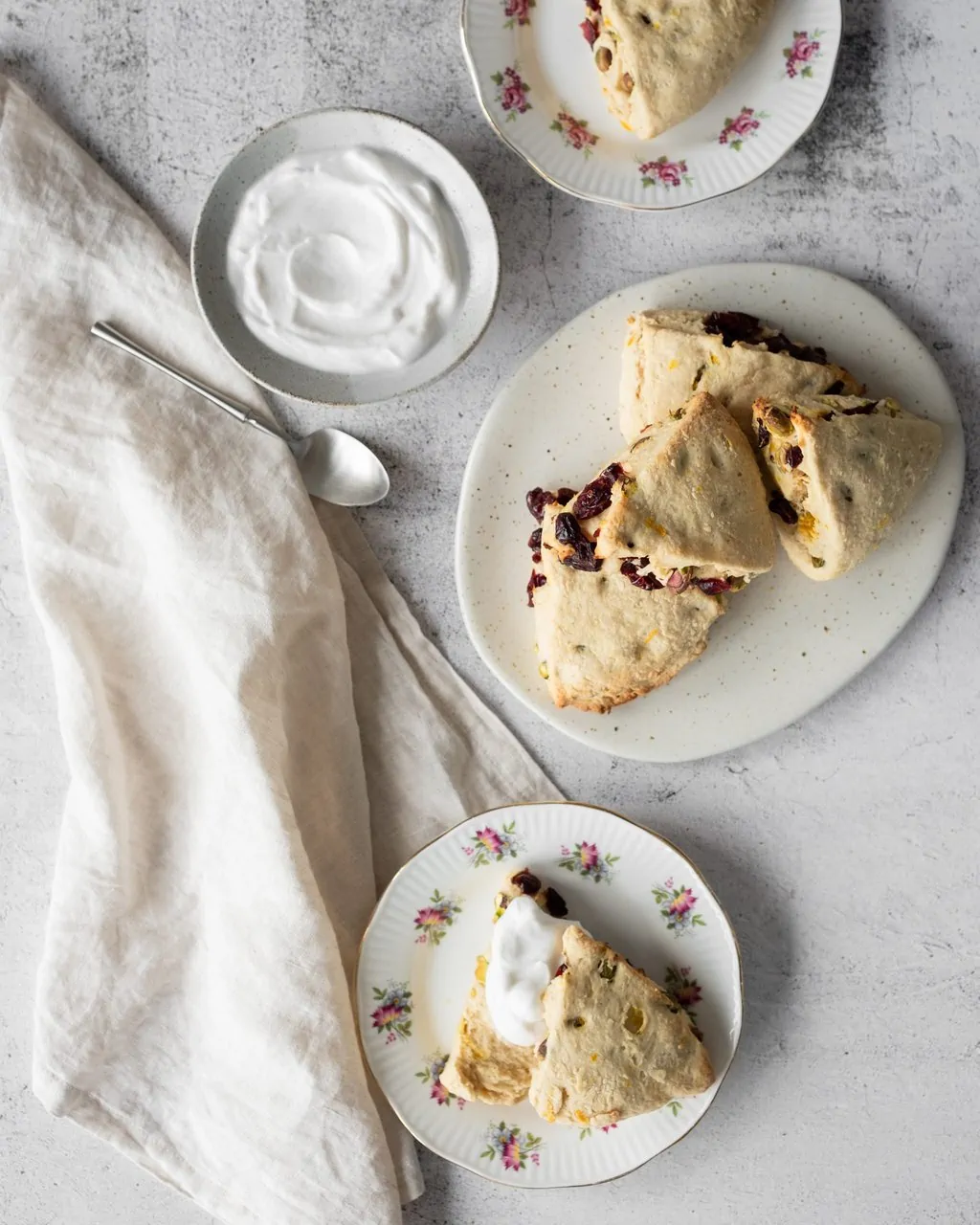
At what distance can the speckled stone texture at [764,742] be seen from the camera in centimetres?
265

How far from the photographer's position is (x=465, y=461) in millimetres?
2760

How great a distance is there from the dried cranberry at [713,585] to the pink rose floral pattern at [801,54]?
1.20m

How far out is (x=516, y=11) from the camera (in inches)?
101

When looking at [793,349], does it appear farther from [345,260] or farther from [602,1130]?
[602,1130]

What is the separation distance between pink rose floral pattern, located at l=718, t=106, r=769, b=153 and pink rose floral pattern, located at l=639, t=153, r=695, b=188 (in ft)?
0.37

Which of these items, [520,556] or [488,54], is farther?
[520,556]

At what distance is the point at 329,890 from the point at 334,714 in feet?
1.50

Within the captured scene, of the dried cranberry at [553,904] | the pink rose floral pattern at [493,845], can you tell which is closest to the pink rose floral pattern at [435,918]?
the pink rose floral pattern at [493,845]

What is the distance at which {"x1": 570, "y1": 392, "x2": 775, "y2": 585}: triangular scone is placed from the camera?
238cm

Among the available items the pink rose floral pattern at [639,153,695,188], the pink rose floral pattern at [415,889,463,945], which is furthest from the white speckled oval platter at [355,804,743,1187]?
the pink rose floral pattern at [639,153,695,188]

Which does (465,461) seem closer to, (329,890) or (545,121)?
(545,121)

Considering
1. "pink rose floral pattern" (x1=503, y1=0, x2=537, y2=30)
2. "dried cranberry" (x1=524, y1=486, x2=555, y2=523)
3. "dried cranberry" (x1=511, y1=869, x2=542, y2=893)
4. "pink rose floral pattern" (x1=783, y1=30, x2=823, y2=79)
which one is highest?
"pink rose floral pattern" (x1=783, y1=30, x2=823, y2=79)

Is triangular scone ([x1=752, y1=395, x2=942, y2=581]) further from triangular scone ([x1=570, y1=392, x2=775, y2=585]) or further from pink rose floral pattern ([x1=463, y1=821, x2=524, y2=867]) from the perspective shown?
pink rose floral pattern ([x1=463, y1=821, x2=524, y2=867])

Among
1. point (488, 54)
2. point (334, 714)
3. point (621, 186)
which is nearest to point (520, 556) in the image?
point (334, 714)
